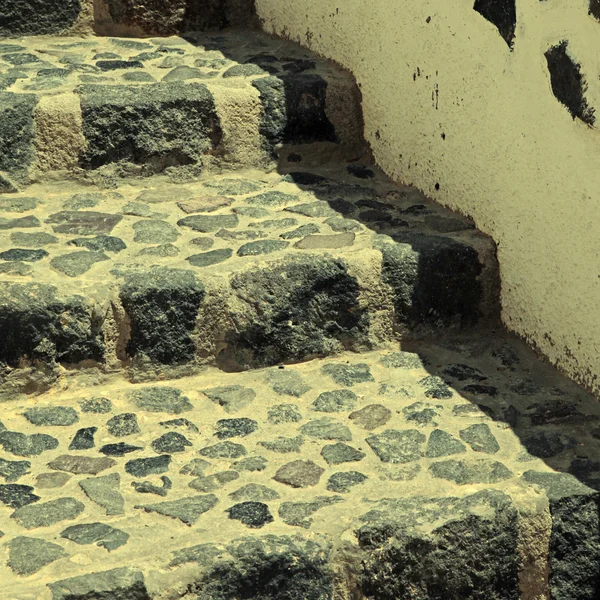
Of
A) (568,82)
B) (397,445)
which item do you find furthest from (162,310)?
(568,82)

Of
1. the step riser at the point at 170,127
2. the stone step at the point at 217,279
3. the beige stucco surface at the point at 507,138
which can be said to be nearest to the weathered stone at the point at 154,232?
the stone step at the point at 217,279

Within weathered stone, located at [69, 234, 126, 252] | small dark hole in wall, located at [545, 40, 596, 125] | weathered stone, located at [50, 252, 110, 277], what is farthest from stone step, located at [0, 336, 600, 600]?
small dark hole in wall, located at [545, 40, 596, 125]

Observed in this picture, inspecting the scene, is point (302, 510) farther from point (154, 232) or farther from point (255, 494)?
point (154, 232)

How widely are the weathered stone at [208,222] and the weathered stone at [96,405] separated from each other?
2.20 feet

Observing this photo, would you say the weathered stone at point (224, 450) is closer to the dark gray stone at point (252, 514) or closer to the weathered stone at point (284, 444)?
the weathered stone at point (284, 444)

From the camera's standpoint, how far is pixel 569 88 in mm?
3080

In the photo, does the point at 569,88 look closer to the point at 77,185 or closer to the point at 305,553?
the point at 305,553

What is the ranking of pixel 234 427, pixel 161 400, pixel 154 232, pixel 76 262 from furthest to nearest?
pixel 154 232
pixel 76 262
pixel 161 400
pixel 234 427

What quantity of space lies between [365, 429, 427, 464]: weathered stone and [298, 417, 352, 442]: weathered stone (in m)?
0.06

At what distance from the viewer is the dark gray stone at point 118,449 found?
9.61 feet

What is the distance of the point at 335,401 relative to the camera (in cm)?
318

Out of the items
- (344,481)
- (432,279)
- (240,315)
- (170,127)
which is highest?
(170,127)

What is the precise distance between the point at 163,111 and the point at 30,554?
176 centimetres

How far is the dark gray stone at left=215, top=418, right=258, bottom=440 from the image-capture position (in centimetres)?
302
